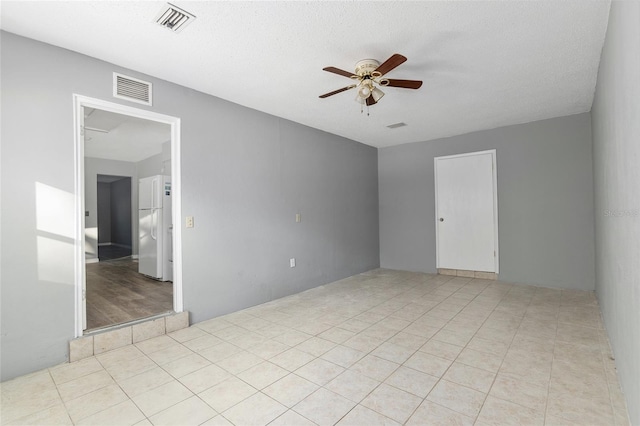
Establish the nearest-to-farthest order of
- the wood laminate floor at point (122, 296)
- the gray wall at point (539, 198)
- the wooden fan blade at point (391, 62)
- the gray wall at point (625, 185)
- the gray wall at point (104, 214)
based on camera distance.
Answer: the gray wall at point (625, 185) < the wooden fan blade at point (391, 62) < the wood laminate floor at point (122, 296) < the gray wall at point (539, 198) < the gray wall at point (104, 214)

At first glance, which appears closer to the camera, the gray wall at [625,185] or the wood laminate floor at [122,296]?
the gray wall at [625,185]

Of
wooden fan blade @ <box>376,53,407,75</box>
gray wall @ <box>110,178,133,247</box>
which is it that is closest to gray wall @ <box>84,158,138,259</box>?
gray wall @ <box>110,178,133,247</box>

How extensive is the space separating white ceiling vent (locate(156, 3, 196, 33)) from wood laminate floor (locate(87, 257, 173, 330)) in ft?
8.98

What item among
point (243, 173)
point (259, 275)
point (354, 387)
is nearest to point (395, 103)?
point (243, 173)

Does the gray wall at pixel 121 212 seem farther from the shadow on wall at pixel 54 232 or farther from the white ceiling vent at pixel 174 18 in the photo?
the white ceiling vent at pixel 174 18

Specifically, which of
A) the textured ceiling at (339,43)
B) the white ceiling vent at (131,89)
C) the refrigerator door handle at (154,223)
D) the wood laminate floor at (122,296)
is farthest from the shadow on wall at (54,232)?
the refrigerator door handle at (154,223)

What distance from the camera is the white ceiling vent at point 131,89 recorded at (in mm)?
2781

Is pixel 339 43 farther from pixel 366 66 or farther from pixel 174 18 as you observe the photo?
pixel 174 18

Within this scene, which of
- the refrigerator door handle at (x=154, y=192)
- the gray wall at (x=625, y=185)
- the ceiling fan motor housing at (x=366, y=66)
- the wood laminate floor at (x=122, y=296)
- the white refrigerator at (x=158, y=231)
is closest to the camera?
the gray wall at (x=625, y=185)

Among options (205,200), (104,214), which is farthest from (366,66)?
(104,214)

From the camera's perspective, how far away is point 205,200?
11.3 feet

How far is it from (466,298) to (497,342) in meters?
1.41

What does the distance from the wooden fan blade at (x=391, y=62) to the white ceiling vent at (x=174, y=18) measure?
1.46m

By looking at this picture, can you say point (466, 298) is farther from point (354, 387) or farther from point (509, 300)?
point (354, 387)
